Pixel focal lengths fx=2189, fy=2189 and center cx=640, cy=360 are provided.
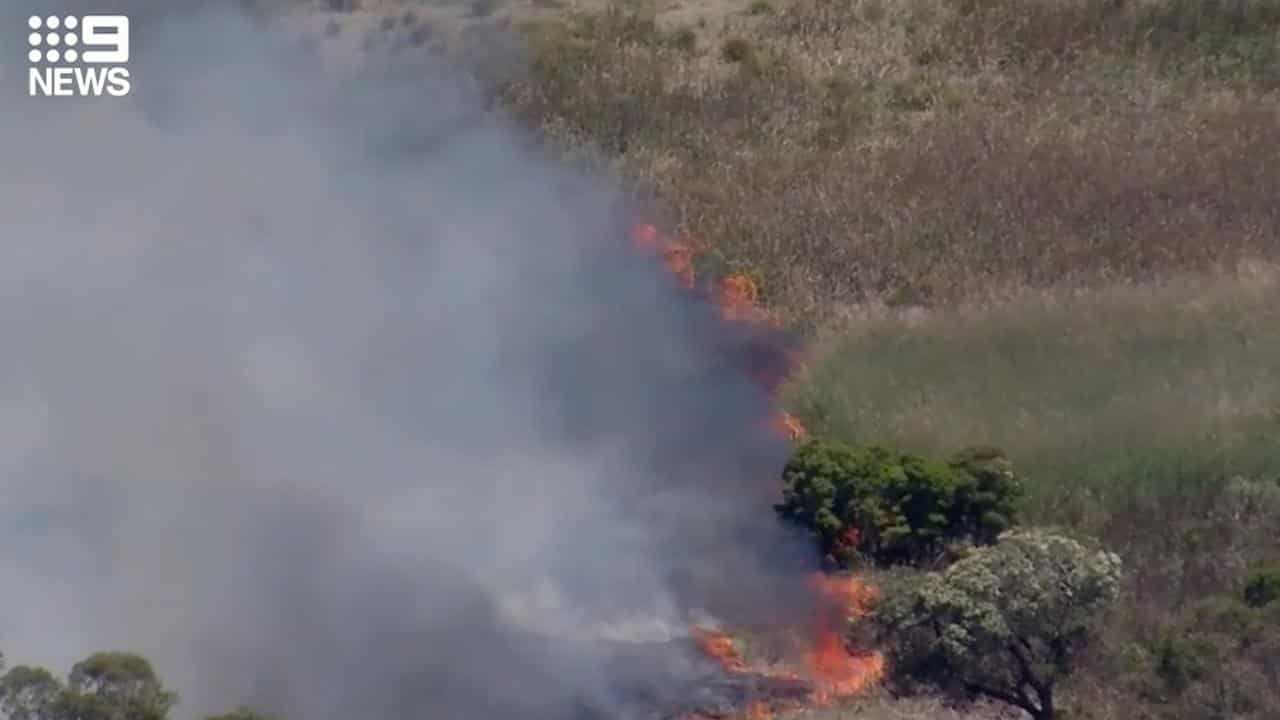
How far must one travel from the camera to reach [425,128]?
107 feet

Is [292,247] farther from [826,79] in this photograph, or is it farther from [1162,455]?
[826,79]

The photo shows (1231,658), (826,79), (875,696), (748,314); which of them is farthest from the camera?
(826,79)

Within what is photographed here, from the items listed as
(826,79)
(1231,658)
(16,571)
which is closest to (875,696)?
(1231,658)

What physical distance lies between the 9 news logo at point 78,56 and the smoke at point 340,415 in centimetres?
33

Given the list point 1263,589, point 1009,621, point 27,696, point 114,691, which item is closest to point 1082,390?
point 1263,589

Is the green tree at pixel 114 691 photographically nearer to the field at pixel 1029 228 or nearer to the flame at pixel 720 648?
the flame at pixel 720 648

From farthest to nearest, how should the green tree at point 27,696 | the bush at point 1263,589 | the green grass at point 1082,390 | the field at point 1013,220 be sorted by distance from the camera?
the green grass at point 1082,390 < the field at point 1013,220 < the bush at point 1263,589 < the green tree at point 27,696

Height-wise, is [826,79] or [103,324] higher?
[826,79]

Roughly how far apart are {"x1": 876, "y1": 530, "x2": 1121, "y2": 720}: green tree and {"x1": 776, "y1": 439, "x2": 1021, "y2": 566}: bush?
2816mm

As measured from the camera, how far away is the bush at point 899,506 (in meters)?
25.0

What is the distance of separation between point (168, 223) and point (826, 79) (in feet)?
54.2

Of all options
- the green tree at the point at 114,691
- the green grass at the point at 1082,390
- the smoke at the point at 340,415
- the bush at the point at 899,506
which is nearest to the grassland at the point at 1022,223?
the green grass at the point at 1082,390

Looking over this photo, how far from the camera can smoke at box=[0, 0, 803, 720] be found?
2188 centimetres

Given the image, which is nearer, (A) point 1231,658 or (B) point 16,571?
(A) point 1231,658
